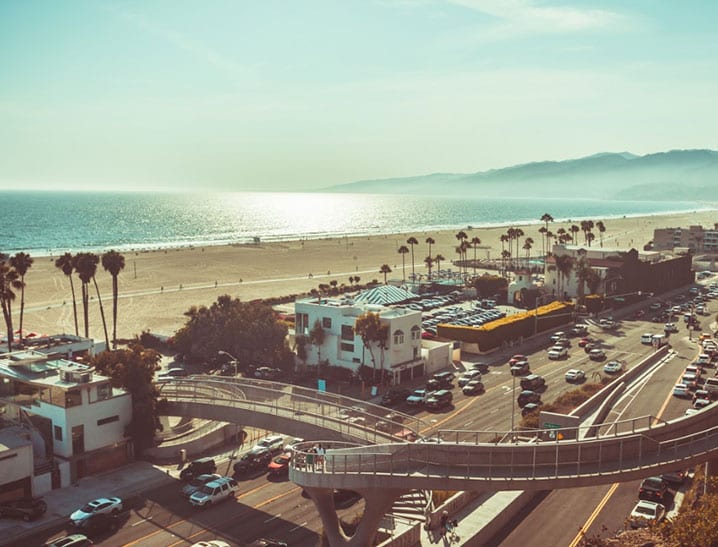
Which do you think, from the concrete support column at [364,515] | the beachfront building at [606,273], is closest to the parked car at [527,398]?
the concrete support column at [364,515]

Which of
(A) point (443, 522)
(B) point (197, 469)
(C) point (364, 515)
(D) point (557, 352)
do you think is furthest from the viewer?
(D) point (557, 352)

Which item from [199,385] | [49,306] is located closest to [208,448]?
[199,385]

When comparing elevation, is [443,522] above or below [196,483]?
above

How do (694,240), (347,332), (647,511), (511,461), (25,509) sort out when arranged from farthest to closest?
(694,240) → (347,332) → (25,509) → (647,511) → (511,461)

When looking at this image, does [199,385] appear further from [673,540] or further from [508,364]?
[508,364]

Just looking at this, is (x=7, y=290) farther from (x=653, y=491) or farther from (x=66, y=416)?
(x=653, y=491)

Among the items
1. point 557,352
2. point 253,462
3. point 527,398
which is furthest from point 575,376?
point 253,462
